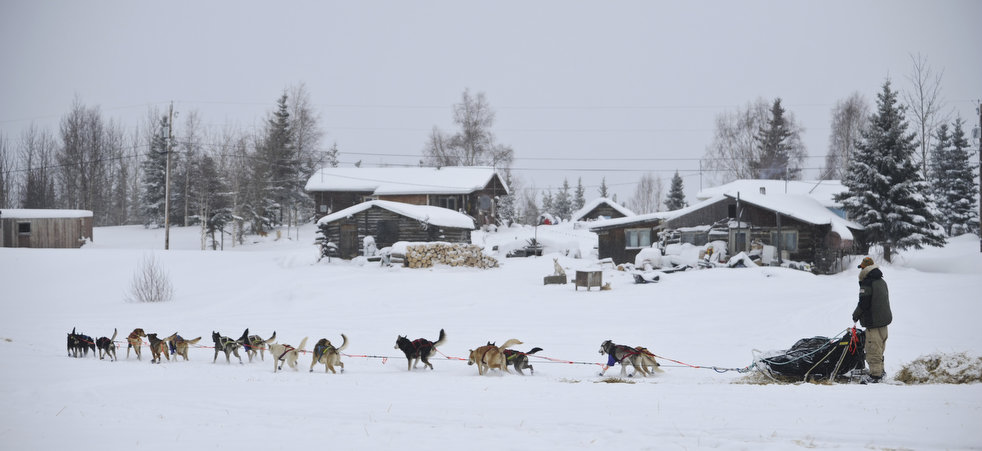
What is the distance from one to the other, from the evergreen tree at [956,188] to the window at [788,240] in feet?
64.4

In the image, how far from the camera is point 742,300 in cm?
1800

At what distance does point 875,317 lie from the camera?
8039 mm

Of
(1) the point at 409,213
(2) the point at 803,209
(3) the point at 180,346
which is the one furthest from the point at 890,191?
(3) the point at 180,346

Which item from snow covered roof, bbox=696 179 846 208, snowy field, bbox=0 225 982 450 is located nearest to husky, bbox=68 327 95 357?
snowy field, bbox=0 225 982 450

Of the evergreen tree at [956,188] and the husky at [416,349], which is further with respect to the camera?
the evergreen tree at [956,188]

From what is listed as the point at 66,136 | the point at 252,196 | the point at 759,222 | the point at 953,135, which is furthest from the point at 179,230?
the point at 953,135

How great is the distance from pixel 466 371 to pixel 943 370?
683 cm

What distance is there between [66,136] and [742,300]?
198 ft

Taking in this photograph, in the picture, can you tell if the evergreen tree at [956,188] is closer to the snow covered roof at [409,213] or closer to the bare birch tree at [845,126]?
the bare birch tree at [845,126]

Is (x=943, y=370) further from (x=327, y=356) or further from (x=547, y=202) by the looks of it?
(x=547, y=202)

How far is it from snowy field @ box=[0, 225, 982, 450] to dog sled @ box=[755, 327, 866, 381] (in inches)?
26.4

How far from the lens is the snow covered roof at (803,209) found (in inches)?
1133

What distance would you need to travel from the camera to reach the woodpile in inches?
1145

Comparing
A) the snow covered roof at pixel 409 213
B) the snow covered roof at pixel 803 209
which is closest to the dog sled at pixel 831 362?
the snow covered roof at pixel 803 209
